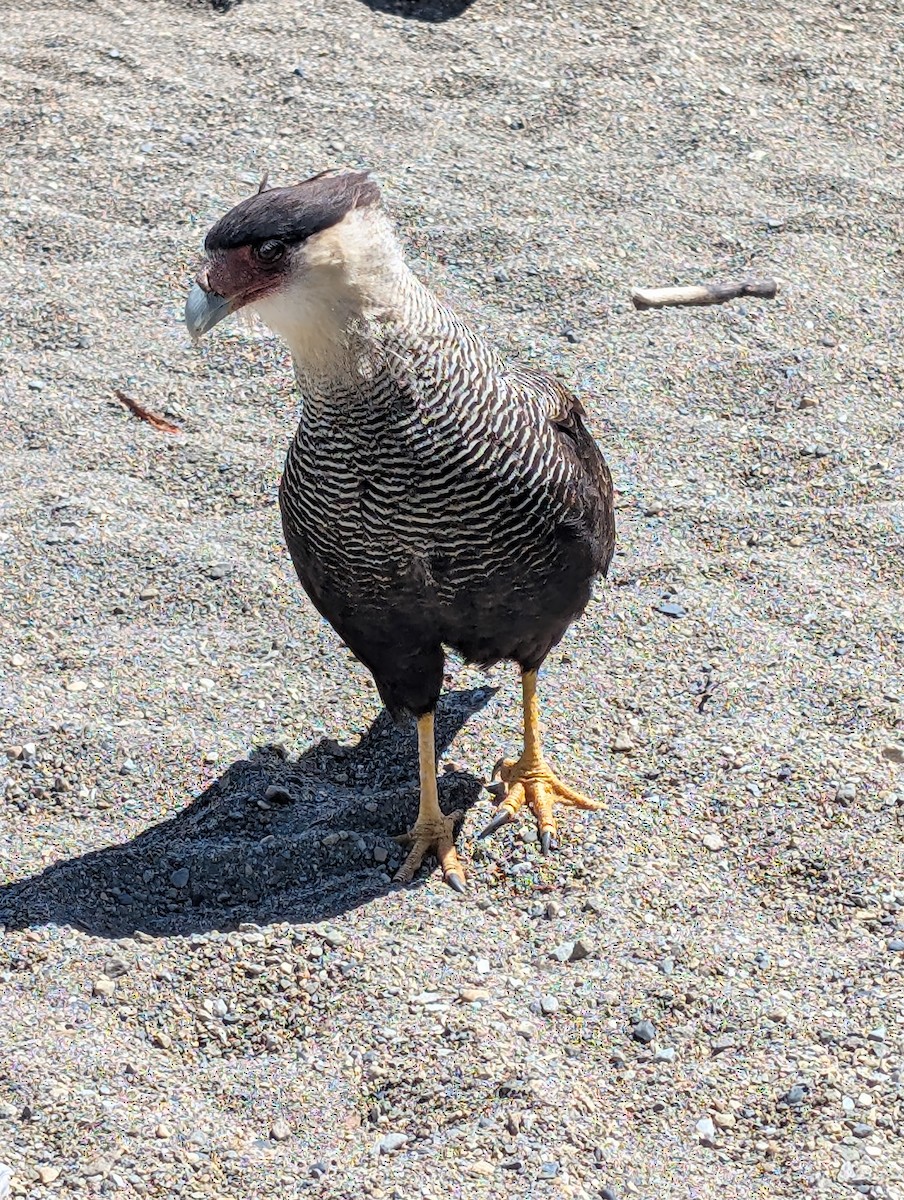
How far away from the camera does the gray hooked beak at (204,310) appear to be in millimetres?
3201

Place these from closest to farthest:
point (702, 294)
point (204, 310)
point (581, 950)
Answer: point (204, 310), point (581, 950), point (702, 294)

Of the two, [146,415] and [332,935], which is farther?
[146,415]

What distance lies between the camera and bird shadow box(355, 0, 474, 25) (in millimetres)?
6754

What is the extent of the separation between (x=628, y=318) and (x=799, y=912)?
2564 millimetres

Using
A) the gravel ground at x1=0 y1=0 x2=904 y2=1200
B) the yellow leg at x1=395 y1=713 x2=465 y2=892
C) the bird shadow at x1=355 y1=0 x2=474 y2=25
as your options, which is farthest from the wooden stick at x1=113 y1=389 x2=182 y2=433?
the bird shadow at x1=355 y1=0 x2=474 y2=25

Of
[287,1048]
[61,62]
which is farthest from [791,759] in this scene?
[61,62]

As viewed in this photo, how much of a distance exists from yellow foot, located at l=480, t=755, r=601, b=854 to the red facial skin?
4.57 feet

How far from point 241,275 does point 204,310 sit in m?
0.15

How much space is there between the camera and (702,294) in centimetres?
536

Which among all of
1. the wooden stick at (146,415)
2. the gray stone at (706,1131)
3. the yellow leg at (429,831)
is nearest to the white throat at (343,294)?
the yellow leg at (429,831)

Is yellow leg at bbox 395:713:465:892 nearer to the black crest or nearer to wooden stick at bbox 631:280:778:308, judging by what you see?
the black crest

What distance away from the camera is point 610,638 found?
4254 millimetres

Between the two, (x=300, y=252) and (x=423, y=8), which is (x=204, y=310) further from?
(x=423, y=8)

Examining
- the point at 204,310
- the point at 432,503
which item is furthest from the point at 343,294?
the point at 432,503
